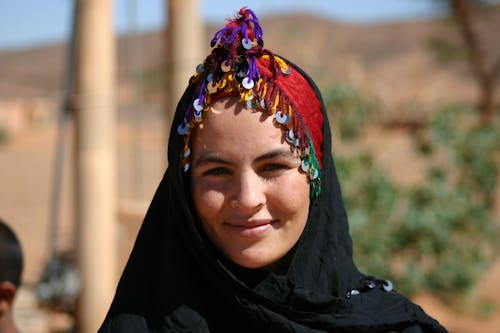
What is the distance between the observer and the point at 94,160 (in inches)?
214

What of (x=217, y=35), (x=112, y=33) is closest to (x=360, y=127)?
(x=112, y=33)

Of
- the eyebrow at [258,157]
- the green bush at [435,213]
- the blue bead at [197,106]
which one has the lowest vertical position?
the green bush at [435,213]

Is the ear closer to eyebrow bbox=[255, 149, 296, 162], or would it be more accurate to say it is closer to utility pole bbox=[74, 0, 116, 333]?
eyebrow bbox=[255, 149, 296, 162]

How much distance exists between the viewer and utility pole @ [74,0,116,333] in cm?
538

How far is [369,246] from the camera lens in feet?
22.6

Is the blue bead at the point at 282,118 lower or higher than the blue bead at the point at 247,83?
lower

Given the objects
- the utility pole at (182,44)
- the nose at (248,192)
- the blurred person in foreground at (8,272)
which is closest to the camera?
the nose at (248,192)

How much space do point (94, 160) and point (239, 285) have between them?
13.0 feet

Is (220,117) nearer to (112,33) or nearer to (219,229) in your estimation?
(219,229)

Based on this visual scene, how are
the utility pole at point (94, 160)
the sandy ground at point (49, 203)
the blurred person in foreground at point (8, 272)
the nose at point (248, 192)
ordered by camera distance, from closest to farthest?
the nose at point (248, 192) < the blurred person in foreground at point (8, 272) < the utility pole at point (94, 160) < the sandy ground at point (49, 203)

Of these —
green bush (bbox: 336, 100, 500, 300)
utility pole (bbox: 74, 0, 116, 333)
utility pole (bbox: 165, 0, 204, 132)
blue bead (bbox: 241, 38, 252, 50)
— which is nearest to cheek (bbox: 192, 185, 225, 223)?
blue bead (bbox: 241, 38, 252, 50)

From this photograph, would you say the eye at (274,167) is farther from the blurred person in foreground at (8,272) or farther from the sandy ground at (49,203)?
the sandy ground at (49,203)

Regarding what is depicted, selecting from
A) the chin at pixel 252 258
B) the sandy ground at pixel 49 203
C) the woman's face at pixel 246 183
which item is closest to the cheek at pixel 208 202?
the woman's face at pixel 246 183

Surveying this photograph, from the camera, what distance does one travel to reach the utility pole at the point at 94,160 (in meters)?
5.38
